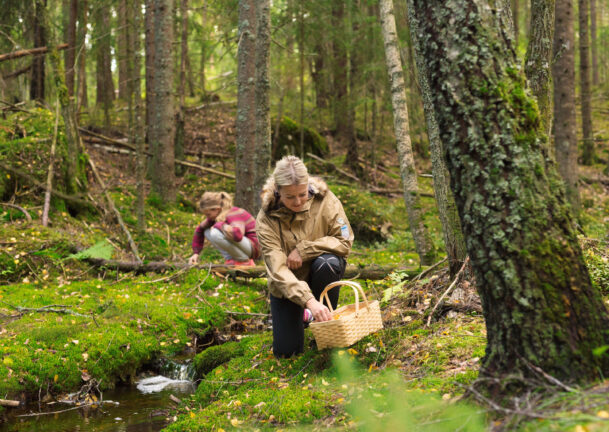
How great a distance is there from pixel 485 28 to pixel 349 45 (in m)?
12.7

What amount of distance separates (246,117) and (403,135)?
11.7 ft

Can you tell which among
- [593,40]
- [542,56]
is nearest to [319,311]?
[542,56]

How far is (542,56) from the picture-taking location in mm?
4449

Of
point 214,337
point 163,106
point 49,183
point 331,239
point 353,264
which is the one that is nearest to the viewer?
point 331,239

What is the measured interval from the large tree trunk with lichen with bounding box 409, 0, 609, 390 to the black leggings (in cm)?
183

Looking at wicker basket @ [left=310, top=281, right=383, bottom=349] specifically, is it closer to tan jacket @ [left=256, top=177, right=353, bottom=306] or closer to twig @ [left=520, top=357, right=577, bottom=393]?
tan jacket @ [left=256, top=177, right=353, bottom=306]

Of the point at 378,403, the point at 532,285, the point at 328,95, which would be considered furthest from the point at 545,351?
the point at 328,95

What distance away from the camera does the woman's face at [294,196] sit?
391 centimetres

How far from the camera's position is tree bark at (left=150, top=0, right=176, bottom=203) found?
10.8m

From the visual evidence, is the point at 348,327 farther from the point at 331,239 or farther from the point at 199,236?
the point at 199,236

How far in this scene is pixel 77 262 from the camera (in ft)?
24.8

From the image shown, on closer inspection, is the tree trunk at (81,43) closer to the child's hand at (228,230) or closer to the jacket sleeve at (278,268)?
the child's hand at (228,230)

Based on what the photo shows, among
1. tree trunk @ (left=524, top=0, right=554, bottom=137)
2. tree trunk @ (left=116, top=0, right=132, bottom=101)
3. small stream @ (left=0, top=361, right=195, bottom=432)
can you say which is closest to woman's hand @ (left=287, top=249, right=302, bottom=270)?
small stream @ (left=0, top=361, right=195, bottom=432)

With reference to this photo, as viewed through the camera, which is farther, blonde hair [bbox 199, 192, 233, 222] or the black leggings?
blonde hair [bbox 199, 192, 233, 222]
